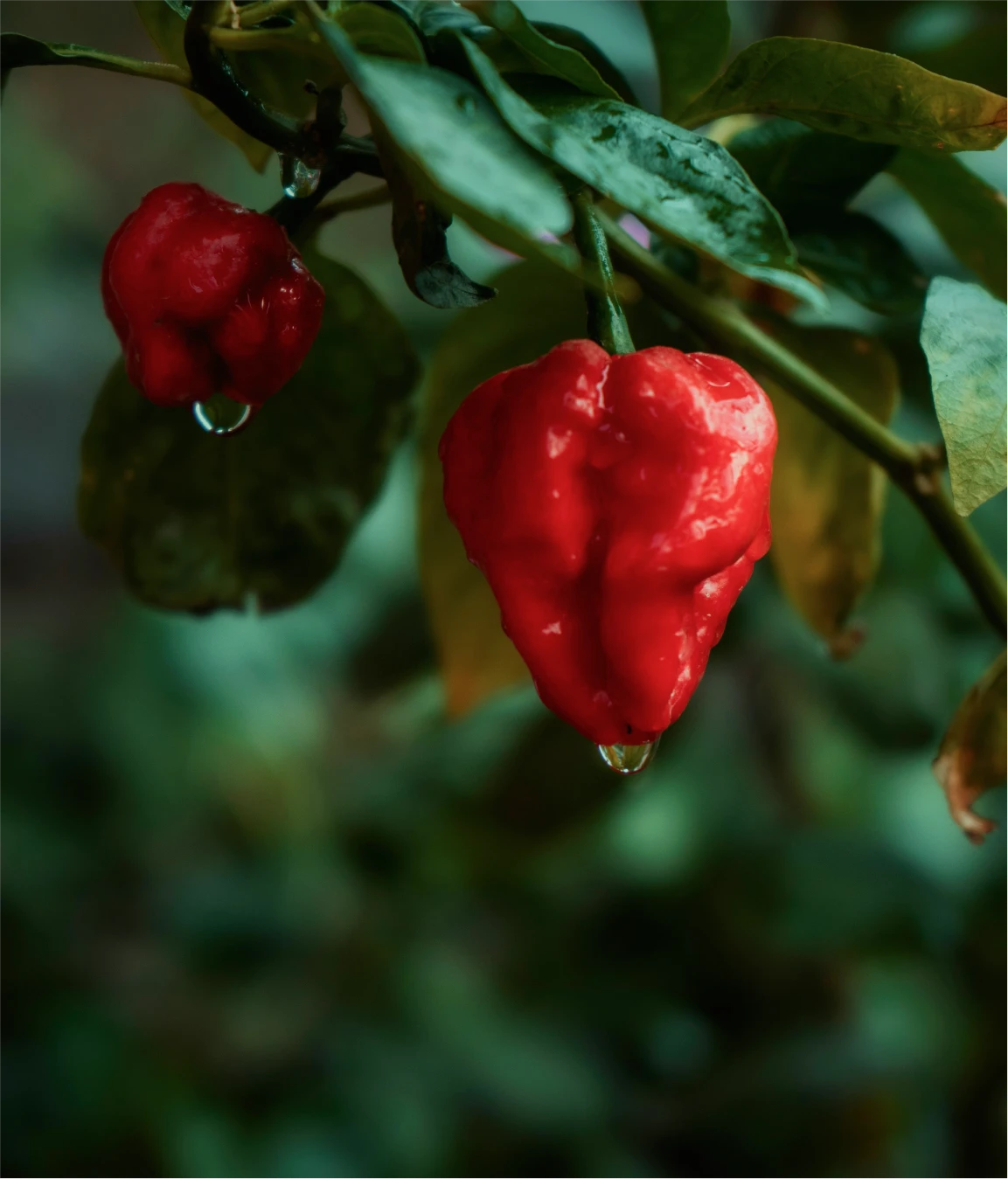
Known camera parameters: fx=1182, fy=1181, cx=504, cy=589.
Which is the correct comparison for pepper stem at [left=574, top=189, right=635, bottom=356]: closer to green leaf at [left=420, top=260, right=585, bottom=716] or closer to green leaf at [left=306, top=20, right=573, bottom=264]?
green leaf at [left=306, top=20, right=573, bottom=264]

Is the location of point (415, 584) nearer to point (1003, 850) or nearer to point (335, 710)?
point (1003, 850)

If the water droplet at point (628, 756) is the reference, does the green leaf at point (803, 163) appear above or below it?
above

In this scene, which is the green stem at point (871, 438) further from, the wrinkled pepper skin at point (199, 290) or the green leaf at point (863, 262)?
the wrinkled pepper skin at point (199, 290)

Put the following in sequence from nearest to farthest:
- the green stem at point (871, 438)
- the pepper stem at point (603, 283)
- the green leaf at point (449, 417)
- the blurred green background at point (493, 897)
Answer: the pepper stem at point (603, 283) < the green stem at point (871, 438) < the green leaf at point (449, 417) < the blurred green background at point (493, 897)

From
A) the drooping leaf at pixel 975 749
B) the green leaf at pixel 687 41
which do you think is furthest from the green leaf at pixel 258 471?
the drooping leaf at pixel 975 749

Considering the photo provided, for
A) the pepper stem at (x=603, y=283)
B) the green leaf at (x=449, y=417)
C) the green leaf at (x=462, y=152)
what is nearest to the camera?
the green leaf at (x=462, y=152)

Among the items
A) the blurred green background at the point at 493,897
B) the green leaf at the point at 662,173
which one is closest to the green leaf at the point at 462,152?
the green leaf at the point at 662,173

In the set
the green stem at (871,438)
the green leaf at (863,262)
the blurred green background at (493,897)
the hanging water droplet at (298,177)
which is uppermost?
the green leaf at (863,262)

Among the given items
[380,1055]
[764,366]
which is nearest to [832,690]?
[764,366]

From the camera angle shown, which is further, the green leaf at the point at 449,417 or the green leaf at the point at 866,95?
the green leaf at the point at 449,417
